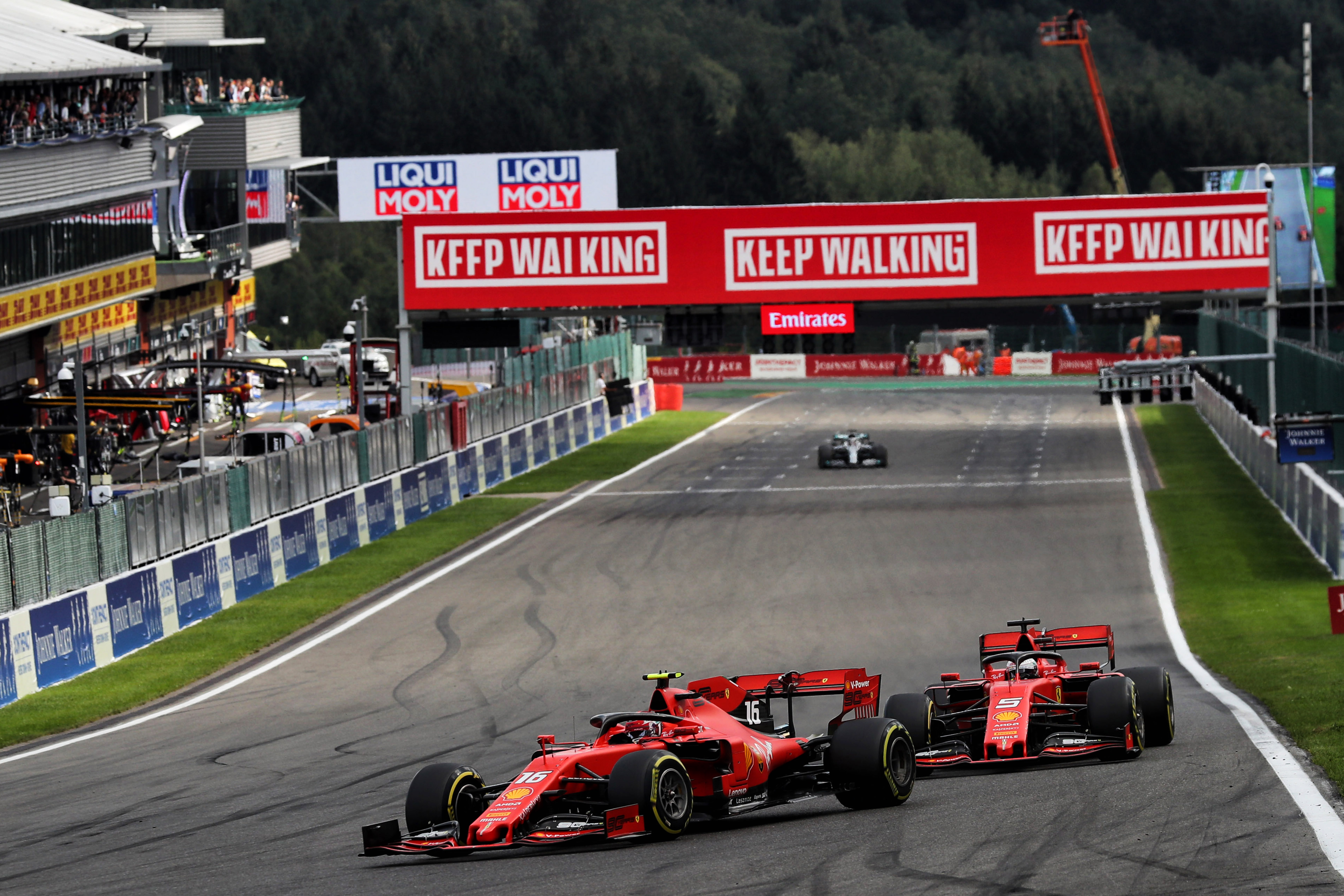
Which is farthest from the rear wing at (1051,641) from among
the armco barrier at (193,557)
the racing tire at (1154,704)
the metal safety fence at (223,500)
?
the metal safety fence at (223,500)

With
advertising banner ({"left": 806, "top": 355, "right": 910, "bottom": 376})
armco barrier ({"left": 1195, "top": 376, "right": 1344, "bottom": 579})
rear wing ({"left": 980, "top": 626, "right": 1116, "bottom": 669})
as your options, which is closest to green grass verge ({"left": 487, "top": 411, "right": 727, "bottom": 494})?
armco barrier ({"left": 1195, "top": 376, "right": 1344, "bottom": 579})

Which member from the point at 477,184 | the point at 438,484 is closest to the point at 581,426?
the point at 438,484

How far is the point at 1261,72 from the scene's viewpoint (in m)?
156

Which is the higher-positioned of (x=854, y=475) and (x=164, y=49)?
(x=164, y=49)

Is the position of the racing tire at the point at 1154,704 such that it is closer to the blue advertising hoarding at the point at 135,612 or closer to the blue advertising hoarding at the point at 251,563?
the blue advertising hoarding at the point at 135,612

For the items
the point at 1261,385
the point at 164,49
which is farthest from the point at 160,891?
the point at 164,49

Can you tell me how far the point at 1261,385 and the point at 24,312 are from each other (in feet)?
103

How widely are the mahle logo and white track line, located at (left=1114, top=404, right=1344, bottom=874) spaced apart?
39.5 m

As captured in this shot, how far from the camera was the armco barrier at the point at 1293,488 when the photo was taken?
28.2 metres

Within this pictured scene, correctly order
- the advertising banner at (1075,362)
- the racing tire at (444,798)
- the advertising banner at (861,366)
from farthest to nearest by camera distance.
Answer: the advertising banner at (1075,362)
the advertising banner at (861,366)
the racing tire at (444,798)

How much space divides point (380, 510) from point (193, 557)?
930 cm

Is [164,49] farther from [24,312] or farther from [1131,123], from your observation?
A: [1131,123]

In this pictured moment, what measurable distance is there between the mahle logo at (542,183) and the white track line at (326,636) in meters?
23.9

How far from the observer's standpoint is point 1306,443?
90.6 ft
